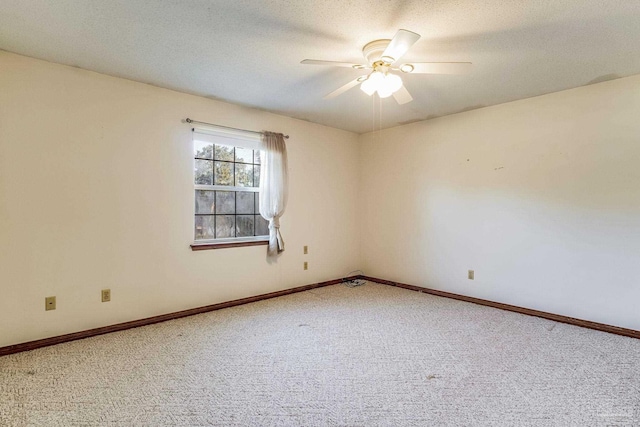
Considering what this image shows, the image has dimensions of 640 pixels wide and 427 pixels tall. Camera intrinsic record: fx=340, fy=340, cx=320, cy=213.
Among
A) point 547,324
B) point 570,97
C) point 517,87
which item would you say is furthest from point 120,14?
point 547,324

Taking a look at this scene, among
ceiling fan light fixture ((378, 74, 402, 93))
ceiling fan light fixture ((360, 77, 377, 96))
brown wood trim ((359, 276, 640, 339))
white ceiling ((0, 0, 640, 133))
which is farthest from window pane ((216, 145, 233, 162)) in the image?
brown wood trim ((359, 276, 640, 339))

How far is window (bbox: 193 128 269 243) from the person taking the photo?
139 inches

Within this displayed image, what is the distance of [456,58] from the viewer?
8.34 feet

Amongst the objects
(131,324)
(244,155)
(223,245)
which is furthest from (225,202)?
(131,324)

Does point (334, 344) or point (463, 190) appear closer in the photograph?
point (334, 344)

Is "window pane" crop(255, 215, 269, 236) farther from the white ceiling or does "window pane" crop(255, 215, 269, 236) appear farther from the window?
the white ceiling

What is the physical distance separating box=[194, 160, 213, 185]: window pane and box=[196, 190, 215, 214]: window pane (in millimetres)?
109

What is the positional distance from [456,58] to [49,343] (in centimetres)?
374

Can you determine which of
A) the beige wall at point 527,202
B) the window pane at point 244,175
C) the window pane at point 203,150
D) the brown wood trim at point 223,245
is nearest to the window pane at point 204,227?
the brown wood trim at point 223,245

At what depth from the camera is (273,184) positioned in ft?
12.9

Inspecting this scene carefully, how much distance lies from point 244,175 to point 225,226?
2.02 feet

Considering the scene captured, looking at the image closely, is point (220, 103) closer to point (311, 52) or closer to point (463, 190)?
point (311, 52)

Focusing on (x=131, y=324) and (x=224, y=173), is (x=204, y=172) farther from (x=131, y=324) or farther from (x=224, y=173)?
(x=131, y=324)

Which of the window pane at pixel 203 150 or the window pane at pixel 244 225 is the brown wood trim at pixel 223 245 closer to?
the window pane at pixel 244 225
